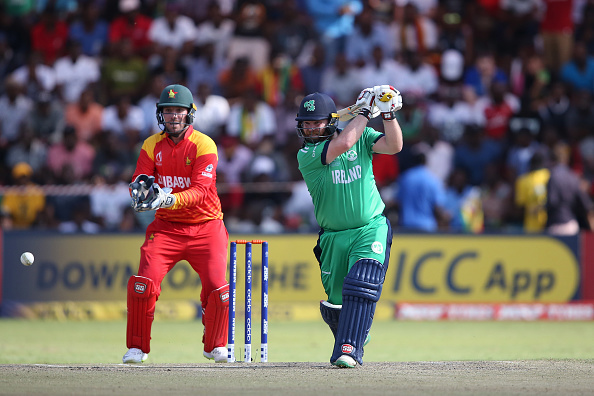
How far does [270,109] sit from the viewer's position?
52.7 ft

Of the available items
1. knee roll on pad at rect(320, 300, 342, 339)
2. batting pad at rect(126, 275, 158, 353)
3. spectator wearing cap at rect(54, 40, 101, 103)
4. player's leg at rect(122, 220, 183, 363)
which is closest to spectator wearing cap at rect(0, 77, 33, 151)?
spectator wearing cap at rect(54, 40, 101, 103)

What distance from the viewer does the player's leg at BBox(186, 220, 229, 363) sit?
26.6ft

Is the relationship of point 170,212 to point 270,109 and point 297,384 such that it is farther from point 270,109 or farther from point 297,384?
point 270,109

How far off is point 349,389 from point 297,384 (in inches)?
16.8

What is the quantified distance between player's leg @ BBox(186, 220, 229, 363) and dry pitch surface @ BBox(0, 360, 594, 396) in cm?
31

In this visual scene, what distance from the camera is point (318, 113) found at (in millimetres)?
7676

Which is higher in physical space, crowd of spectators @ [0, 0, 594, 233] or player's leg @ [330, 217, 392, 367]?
crowd of spectators @ [0, 0, 594, 233]

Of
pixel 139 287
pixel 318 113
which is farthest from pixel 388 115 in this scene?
pixel 139 287

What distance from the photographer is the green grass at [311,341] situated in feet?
30.2

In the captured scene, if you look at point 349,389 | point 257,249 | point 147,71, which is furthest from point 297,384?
point 147,71

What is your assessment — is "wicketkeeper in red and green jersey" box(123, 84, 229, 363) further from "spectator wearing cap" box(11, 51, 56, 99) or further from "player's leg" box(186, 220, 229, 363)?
"spectator wearing cap" box(11, 51, 56, 99)

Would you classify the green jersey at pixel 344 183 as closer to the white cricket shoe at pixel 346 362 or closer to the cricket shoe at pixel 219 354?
the white cricket shoe at pixel 346 362

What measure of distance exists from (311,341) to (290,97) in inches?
229

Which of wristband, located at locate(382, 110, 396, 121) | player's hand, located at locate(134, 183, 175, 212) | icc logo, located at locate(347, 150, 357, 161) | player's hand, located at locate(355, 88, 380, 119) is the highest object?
player's hand, located at locate(355, 88, 380, 119)
